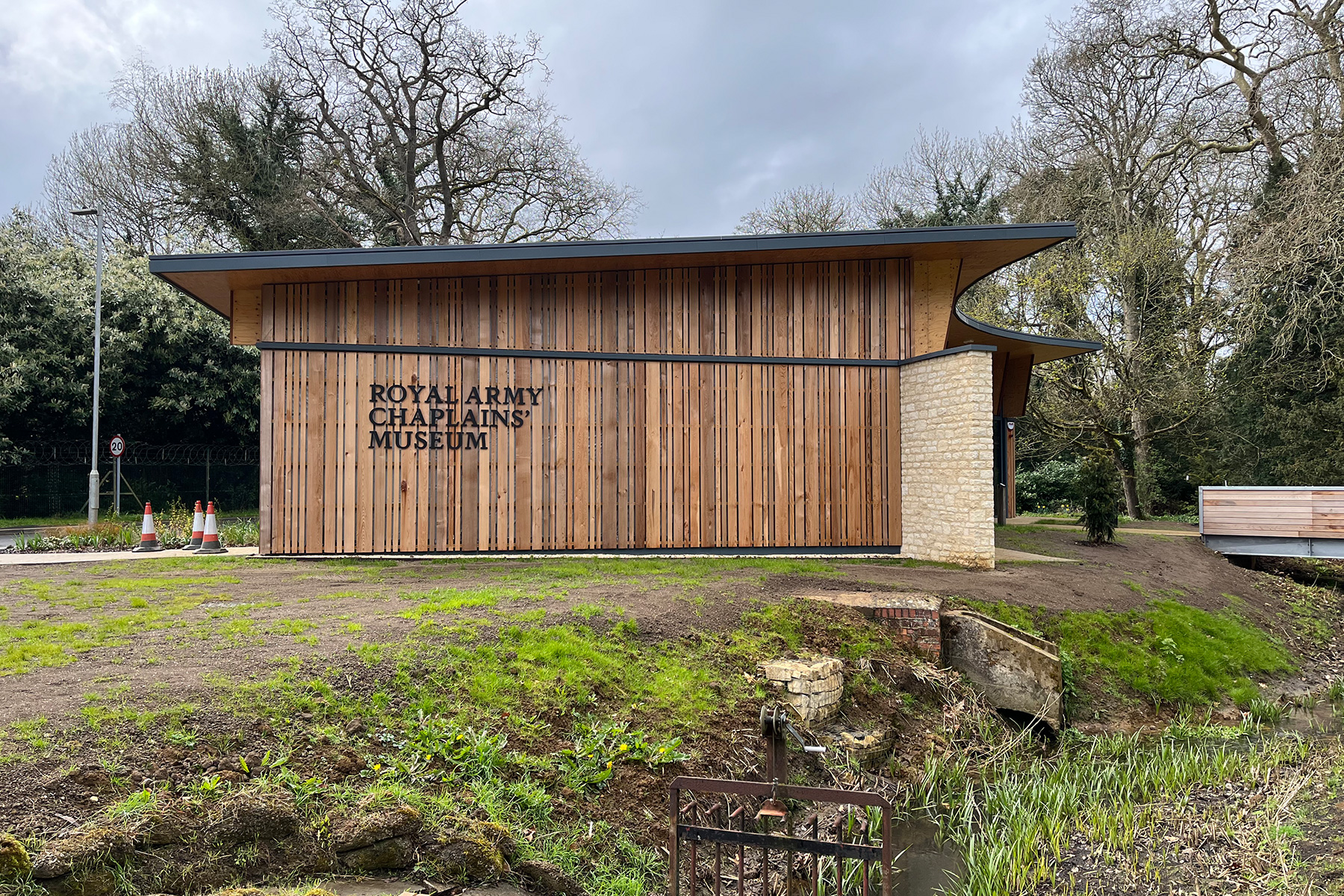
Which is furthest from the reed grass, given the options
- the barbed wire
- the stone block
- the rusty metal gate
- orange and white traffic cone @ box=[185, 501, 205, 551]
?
the barbed wire

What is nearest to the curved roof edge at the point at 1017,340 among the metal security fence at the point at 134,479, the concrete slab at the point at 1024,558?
the concrete slab at the point at 1024,558

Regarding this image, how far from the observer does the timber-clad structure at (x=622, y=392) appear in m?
10.6

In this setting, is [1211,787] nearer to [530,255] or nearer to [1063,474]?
[530,255]

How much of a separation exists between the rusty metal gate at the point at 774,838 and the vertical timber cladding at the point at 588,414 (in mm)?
6160

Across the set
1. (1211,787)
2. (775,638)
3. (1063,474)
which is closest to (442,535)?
(775,638)

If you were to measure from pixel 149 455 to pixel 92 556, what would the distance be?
11.5 metres

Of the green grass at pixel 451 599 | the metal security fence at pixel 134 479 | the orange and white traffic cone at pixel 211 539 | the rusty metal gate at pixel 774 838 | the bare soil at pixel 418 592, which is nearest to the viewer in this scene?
the rusty metal gate at pixel 774 838

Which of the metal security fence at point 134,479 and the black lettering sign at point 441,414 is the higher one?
the black lettering sign at point 441,414

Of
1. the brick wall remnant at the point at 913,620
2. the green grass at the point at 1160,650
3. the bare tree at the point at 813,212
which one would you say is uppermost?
the bare tree at the point at 813,212

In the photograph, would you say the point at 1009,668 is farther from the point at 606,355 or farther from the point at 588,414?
the point at 606,355

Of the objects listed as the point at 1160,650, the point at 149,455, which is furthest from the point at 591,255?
the point at 149,455

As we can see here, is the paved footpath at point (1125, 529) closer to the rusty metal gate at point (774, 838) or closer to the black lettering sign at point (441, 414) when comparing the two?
the black lettering sign at point (441, 414)

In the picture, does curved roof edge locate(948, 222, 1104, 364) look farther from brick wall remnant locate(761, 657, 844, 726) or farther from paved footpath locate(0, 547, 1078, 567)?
brick wall remnant locate(761, 657, 844, 726)

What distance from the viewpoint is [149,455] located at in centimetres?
2094
